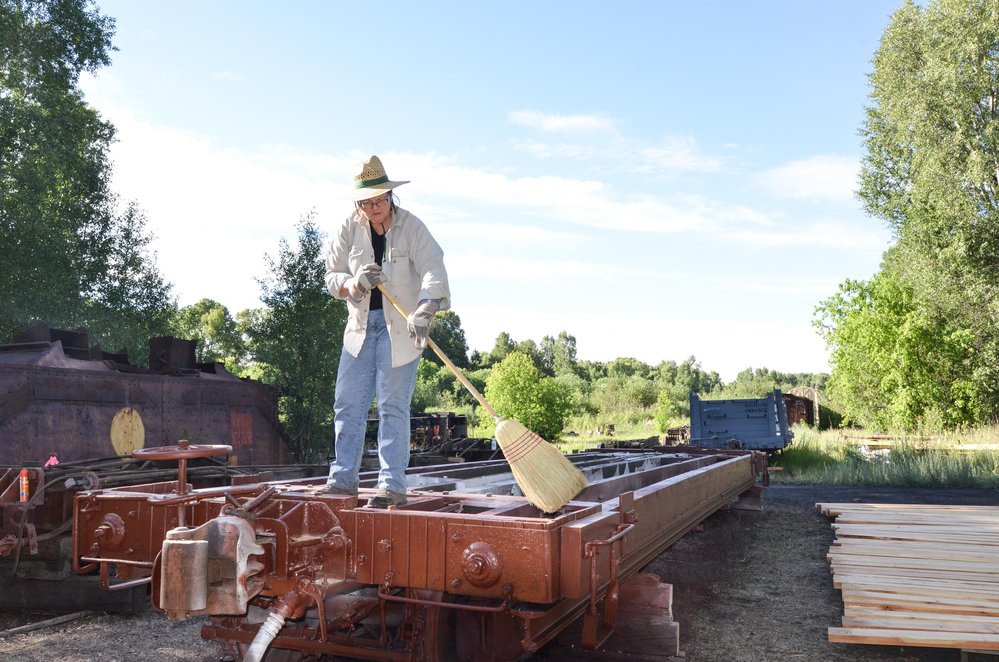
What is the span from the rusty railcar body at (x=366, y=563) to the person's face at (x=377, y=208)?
1423mm

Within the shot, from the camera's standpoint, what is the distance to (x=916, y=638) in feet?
16.7

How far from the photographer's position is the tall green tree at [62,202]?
62.2ft

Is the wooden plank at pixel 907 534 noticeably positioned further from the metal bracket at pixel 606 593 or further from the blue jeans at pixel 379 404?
the blue jeans at pixel 379 404

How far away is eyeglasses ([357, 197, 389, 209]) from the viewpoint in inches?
166

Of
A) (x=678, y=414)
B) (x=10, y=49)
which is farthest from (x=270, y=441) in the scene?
(x=678, y=414)

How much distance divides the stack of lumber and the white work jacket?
3.42m

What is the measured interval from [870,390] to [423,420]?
20.1 metres

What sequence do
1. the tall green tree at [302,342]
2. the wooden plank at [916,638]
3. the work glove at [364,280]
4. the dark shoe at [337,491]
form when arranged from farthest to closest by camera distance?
the tall green tree at [302,342]
the wooden plank at [916,638]
the dark shoe at [337,491]
the work glove at [364,280]

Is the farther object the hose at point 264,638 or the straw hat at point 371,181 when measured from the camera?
the straw hat at point 371,181

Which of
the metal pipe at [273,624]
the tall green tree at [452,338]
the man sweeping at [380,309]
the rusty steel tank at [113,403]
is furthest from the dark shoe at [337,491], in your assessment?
the tall green tree at [452,338]

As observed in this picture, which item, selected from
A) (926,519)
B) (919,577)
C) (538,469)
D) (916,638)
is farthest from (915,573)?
(538,469)

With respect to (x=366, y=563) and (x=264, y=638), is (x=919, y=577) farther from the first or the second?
(x=264, y=638)

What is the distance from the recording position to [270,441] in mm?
10492

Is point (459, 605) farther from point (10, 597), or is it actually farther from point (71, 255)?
point (71, 255)
